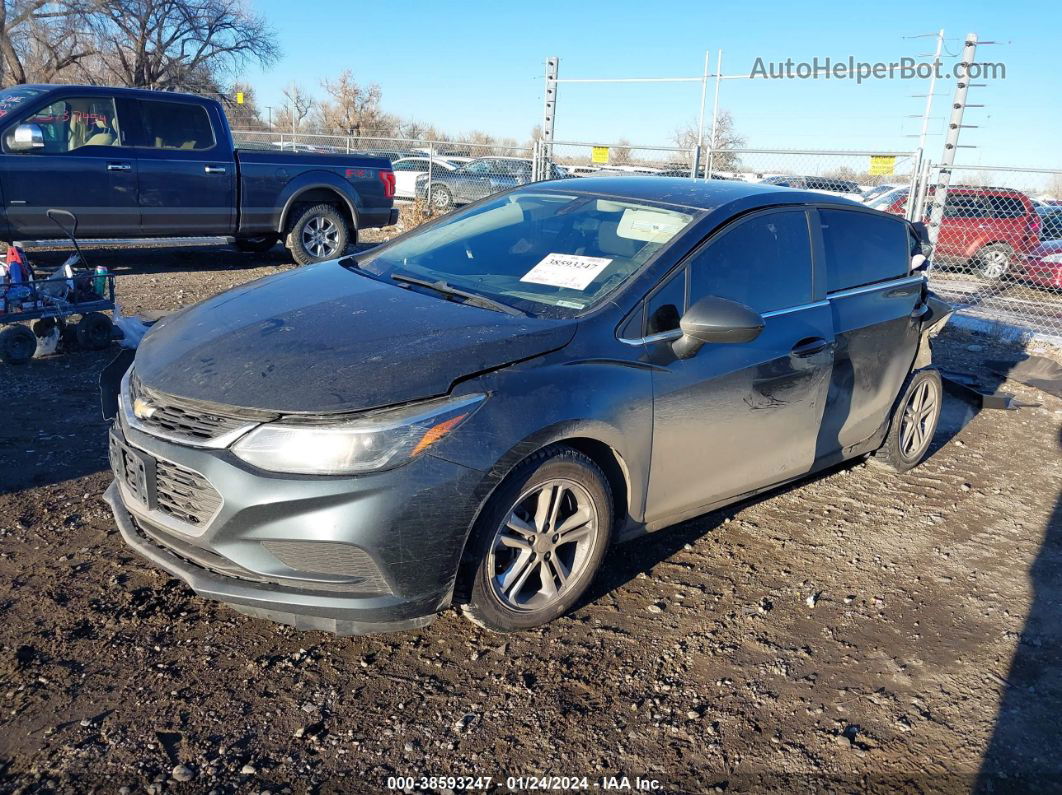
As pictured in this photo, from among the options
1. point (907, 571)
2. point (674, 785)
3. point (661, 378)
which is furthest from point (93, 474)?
point (907, 571)

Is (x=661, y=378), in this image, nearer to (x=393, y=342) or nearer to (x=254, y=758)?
(x=393, y=342)

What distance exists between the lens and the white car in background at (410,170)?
71.5ft

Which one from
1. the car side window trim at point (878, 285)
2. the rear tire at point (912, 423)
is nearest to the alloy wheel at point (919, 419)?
the rear tire at point (912, 423)

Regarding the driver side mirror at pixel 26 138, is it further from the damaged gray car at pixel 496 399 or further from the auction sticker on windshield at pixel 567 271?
the auction sticker on windshield at pixel 567 271

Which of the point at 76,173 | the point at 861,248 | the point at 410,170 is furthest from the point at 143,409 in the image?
the point at 410,170

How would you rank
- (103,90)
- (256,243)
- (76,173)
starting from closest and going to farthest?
(76,173)
(103,90)
(256,243)

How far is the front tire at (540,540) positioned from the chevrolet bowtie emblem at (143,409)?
121 centimetres

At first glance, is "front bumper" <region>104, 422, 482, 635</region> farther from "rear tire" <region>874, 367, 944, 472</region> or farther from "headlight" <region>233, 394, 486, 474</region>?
"rear tire" <region>874, 367, 944, 472</region>

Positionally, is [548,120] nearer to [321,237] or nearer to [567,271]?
[321,237]

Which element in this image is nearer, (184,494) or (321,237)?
(184,494)

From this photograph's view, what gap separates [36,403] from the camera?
5250 mm

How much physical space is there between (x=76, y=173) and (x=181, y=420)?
7.20 meters

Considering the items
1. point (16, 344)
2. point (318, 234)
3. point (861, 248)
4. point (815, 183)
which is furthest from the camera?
point (815, 183)

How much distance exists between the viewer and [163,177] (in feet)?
30.6
